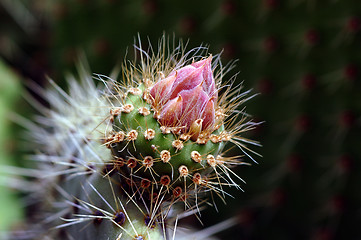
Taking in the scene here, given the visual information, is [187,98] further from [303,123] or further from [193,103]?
[303,123]

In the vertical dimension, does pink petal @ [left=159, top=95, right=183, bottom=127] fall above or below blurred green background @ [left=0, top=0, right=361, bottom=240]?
below

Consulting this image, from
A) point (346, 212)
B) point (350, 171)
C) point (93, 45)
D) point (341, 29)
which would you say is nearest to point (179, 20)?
point (93, 45)

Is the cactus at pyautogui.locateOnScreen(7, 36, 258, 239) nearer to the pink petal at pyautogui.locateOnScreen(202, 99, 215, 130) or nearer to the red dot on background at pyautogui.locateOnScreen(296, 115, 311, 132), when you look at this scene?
the pink petal at pyautogui.locateOnScreen(202, 99, 215, 130)

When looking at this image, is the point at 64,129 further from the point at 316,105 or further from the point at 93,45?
the point at 316,105

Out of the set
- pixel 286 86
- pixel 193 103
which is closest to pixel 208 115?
pixel 193 103

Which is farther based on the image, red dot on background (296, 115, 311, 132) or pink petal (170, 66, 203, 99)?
red dot on background (296, 115, 311, 132)

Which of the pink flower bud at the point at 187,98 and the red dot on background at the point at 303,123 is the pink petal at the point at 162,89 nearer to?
the pink flower bud at the point at 187,98

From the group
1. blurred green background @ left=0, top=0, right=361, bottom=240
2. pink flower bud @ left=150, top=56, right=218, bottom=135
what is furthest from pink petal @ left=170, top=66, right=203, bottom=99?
blurred green background @ left=0, top=0, right=361, bottom=240

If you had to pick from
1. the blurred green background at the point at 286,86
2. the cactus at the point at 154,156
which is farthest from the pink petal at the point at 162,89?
the blurred green background at the point at 286,86
